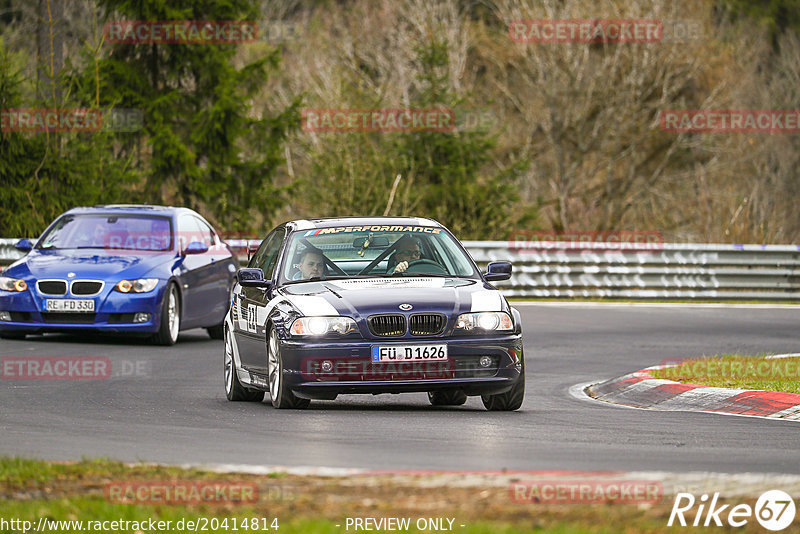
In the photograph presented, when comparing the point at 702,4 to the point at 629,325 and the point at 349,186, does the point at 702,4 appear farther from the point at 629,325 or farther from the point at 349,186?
the point at 629,325

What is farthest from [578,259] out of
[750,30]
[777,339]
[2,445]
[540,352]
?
[750,30]

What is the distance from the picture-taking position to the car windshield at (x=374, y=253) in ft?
39.3

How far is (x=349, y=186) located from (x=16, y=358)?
17.2 m

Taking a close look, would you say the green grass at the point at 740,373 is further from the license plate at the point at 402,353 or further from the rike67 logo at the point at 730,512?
the rike67 logo at the point at 730,512

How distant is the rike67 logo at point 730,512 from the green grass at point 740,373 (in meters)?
6.12

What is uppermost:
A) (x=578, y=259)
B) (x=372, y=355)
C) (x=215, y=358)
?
(x=372, y=355)

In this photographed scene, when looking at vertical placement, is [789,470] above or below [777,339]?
above

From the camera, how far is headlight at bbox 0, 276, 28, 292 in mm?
17469

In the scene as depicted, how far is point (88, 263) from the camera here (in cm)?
1755

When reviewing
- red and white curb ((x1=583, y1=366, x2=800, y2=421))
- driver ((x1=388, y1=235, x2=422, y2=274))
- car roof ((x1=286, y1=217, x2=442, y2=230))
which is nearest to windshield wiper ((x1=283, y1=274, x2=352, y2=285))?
driver ((x1=388, y1=235, x2=422, y2=274))

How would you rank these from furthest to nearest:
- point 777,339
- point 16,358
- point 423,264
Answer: point 777,339
point 16,358
point 423,264

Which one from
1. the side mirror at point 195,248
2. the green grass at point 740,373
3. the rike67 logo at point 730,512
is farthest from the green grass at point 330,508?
the side mirror at point 195,248

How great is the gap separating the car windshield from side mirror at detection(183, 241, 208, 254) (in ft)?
19.6

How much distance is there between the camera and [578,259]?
28094 millimetres
